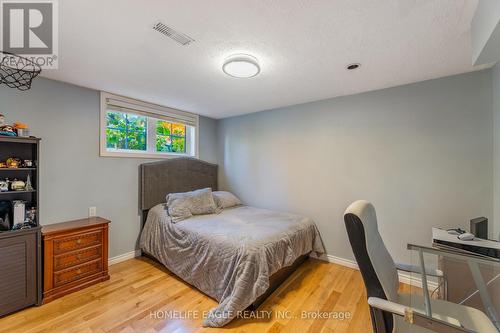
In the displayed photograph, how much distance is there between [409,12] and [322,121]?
1.75m

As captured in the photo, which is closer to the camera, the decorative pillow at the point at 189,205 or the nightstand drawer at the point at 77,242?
the nightstand drawer at the point at 77,242

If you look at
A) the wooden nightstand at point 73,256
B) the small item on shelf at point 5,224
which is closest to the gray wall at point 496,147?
the wooden nightstand at point 73,256

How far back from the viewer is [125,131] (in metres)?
3.10

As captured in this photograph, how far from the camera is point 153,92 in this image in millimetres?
2744

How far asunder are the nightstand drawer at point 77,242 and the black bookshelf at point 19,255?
15 cm

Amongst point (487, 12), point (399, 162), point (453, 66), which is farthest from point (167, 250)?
point (453, 66)

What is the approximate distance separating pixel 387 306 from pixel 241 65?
6.33 ft

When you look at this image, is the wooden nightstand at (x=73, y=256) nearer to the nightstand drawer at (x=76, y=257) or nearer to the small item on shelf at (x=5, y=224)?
the nightstand drawer at (x=76, y=257)

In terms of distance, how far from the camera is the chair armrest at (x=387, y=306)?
98 centimetres

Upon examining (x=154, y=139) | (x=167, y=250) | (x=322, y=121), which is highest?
(x=322, y=121)

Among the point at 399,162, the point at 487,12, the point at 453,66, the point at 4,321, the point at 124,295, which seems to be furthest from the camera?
the point at 399,162

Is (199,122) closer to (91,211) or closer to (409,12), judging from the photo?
(91,211)
